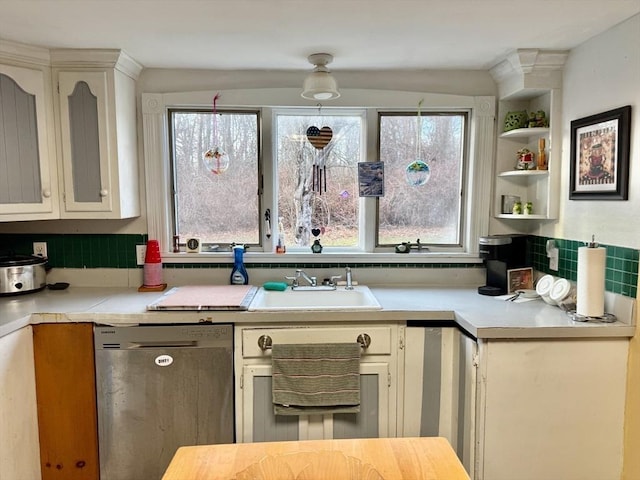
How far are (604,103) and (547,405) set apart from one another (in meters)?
1.33

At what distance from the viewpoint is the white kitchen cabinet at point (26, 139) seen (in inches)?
85.0

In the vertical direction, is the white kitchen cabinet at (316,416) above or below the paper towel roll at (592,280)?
below

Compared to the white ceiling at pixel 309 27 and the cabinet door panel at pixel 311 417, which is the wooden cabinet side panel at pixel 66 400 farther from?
the white ceiling at pixel 309 27

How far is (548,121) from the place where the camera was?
93.9 inches

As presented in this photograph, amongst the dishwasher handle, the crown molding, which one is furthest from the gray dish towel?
the crown molding

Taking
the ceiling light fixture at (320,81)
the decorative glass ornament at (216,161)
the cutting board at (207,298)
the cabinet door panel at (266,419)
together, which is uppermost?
the ceiling light fixture at (320,81)

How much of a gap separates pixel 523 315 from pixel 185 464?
157 cm

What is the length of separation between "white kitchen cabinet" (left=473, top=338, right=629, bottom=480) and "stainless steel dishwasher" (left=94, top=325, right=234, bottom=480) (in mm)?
1141

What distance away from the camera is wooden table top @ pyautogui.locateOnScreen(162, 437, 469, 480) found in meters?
1.04

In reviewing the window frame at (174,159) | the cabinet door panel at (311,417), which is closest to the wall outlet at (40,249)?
the window frame at (174,159)

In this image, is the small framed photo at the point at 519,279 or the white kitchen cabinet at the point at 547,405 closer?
the white kitchen cabinet at the point at 547,405

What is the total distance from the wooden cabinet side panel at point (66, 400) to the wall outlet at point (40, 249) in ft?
2.37

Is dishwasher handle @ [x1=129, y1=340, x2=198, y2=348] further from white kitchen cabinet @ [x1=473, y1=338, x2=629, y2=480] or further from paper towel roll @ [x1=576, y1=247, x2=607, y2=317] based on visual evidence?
paper towel roll @ [x1=576, y1=247, x2=607, y2=317]

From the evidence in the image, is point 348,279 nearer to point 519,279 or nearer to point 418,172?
point 418,172
